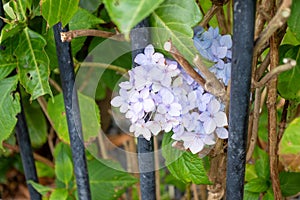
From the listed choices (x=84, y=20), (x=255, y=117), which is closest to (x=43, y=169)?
(x=84, y=20)

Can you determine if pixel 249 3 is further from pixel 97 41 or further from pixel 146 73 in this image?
pixel 97 41

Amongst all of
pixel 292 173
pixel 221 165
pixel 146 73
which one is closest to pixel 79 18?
pixel 146 73

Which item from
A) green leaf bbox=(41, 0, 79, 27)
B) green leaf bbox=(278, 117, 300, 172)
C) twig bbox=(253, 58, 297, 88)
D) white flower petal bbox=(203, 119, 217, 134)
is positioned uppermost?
green leaf bbox=(41, 0, 79, 27)

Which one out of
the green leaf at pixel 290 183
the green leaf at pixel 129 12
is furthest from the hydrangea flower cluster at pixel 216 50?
the green leaf at pixel 290 183

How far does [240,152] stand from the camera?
0.72 meters

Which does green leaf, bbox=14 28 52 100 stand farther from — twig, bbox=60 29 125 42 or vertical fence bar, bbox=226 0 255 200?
vertical fence bar, bbox=226 0 255 200

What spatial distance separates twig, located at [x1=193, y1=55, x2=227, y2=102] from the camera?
64cm

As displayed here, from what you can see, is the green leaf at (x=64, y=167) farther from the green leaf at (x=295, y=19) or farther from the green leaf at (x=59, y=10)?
the green leaf at (x=295, y=19)

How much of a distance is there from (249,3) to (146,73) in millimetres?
180

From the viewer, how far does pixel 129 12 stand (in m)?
0.47

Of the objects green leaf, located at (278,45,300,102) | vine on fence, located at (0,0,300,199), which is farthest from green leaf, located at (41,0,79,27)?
green leaf, located at (278,45,300,102)

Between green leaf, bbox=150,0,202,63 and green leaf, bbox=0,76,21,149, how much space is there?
36 cm

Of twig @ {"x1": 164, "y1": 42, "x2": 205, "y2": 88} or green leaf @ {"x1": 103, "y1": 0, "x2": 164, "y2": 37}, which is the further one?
twig @ {"x1": 164, "y1": 42, "x2": 205, "y2": 88}

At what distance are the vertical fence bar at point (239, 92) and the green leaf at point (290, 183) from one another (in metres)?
0.21
